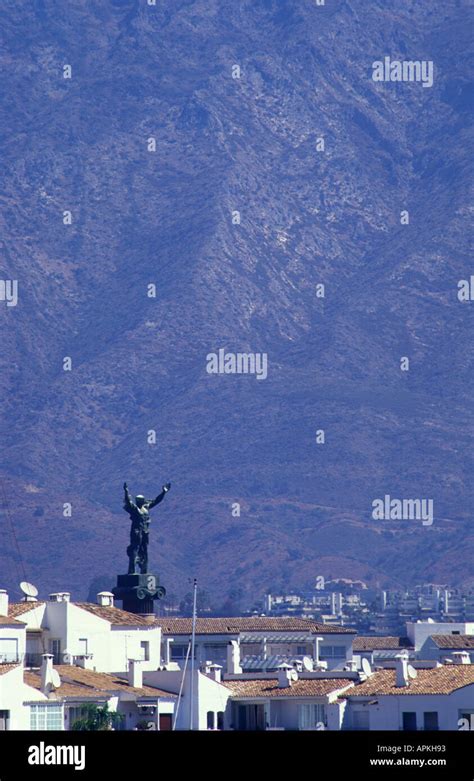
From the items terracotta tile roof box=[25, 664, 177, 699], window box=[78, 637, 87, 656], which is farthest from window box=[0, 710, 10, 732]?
window box=[78, 637, 87, 656]

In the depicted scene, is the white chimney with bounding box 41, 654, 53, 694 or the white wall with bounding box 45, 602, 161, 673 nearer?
the white chimney with bounding box 41, 654, 53, 694

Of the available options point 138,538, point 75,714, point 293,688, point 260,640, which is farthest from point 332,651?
point 75,714

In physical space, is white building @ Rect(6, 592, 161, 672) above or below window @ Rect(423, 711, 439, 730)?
above

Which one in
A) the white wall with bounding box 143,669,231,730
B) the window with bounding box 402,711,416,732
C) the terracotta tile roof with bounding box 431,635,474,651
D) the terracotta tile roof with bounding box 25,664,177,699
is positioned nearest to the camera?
the window with bounding box 402,711,416,732

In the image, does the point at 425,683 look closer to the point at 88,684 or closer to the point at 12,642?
the point at 88,684

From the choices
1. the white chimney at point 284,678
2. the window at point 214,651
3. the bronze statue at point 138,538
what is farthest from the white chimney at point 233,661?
the bronze statue at point 138,538

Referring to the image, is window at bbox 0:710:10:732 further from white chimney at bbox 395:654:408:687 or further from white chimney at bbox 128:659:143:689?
white chimney at bbox 128:659:143:689
